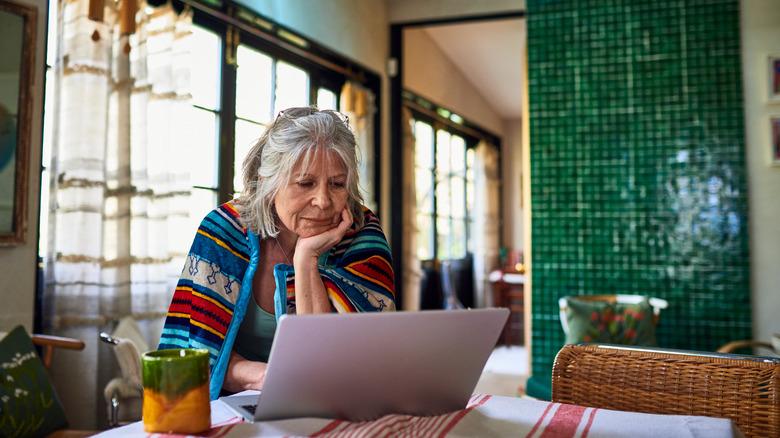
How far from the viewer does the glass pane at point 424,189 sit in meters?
6.78

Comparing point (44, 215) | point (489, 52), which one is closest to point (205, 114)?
point (44, 215)

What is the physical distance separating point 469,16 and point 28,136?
11.2 feet

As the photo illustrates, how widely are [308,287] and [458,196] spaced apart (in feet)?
21.9

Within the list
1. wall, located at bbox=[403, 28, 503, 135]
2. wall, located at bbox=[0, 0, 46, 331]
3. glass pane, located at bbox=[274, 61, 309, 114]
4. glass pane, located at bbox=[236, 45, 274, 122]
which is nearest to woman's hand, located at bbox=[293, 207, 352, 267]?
wall, located at bbox=[0, 0, 46, 331]

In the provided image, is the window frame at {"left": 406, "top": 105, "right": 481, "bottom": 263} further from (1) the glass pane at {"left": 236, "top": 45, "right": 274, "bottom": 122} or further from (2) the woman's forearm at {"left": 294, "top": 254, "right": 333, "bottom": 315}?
(2) the woman's forearm at {"left": 294, "top": 254, "right": 333, "bottom": 315}

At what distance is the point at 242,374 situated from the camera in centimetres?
139

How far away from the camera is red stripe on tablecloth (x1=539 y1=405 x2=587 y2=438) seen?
3.03ft

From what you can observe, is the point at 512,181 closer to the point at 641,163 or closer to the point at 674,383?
the point at 641,163

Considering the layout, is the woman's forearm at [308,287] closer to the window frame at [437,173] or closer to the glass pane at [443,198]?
the window frame at [437,173]

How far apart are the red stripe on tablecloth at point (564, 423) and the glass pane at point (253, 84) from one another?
3347mm

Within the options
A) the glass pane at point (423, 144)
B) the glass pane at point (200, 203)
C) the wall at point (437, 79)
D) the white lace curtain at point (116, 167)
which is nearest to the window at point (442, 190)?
the glass pane at point (423, 144)

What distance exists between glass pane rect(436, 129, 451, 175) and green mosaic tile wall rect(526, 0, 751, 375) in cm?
293

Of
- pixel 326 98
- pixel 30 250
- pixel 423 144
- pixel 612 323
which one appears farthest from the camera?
pixel 423 144

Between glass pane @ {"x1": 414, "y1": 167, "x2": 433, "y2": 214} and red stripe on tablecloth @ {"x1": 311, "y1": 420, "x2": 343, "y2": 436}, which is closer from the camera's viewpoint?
red stripe on tablecloth @ {"x1": 311, "y1": 420, "x2": 343, "y2": 436}
